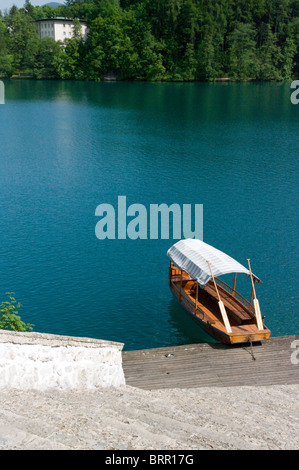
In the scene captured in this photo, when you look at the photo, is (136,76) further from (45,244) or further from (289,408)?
(289,408)

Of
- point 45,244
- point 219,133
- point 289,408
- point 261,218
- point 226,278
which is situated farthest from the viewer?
point 219,133

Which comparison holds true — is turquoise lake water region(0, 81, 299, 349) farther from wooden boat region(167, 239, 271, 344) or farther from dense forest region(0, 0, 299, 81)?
dense forest region(0, 0, 299, 81)

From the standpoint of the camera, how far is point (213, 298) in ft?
86.7

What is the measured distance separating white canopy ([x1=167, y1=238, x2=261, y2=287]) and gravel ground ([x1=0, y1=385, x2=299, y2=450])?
722 centimetres

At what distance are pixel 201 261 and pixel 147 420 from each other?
1305 centimetres

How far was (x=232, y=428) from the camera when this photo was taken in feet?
43.2

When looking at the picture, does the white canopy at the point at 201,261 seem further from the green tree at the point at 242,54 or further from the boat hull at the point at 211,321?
the green tree at the point at 242,54

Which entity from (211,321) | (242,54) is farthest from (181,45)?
(211,321)

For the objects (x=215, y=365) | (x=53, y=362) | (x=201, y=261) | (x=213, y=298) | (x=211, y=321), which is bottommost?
(x=215, y=365)

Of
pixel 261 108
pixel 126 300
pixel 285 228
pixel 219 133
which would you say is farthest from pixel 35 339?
pixel 261 108

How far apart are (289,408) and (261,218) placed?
85.8 ft

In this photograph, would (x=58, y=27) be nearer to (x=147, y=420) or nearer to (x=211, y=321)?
(x=211, y=321)

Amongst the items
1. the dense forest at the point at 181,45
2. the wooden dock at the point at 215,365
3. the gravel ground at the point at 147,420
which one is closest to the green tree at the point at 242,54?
the dense forest at the point at 181,45

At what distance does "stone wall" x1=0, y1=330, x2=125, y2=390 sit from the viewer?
47.0 ft
